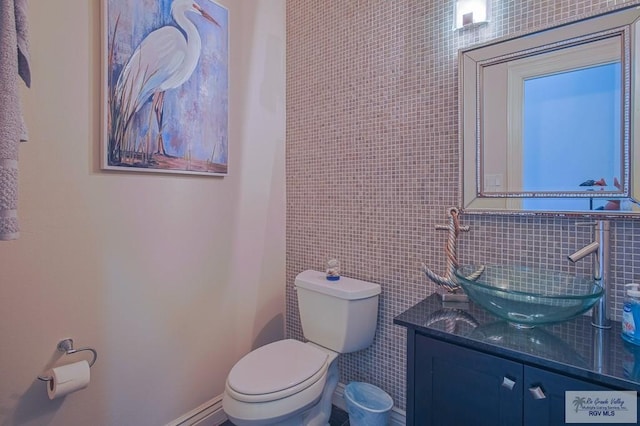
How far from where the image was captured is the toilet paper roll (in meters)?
1.13

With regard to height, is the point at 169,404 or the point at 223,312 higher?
the point at 223,312

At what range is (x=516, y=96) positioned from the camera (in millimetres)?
1302

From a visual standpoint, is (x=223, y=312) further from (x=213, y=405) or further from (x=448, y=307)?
(x=448, y=307)

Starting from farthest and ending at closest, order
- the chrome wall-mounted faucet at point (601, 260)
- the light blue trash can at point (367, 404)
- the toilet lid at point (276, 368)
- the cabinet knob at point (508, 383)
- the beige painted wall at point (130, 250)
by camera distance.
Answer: the light blue trash can at point (367, 404) < the toilet lid at point (276, 368) < the beige painted wall at point (130, 250) < the chrome wall-mounted faucet at point (601, 260) < the cabinet knob at point (508, 383)

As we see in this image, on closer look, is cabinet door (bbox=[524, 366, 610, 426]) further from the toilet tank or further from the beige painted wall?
the beige painted wall

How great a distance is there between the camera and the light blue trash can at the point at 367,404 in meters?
1.54

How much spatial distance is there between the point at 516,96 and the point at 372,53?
718 millimetres

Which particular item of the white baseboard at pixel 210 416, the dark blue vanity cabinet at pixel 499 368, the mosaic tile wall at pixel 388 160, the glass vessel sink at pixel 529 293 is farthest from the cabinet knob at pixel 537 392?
the white baseboard at pixel 210 416

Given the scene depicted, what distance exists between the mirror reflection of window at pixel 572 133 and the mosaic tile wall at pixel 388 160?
0.47ft

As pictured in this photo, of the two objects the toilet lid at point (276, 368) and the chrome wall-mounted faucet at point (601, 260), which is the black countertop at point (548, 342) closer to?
the chrome wall-mounted faucet at point (601, 260)

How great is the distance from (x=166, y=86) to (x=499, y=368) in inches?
63.6

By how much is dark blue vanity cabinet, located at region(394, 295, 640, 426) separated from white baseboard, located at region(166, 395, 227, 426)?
106cm

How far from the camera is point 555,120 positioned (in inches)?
48.0

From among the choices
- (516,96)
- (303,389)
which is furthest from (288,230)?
(516,96)
